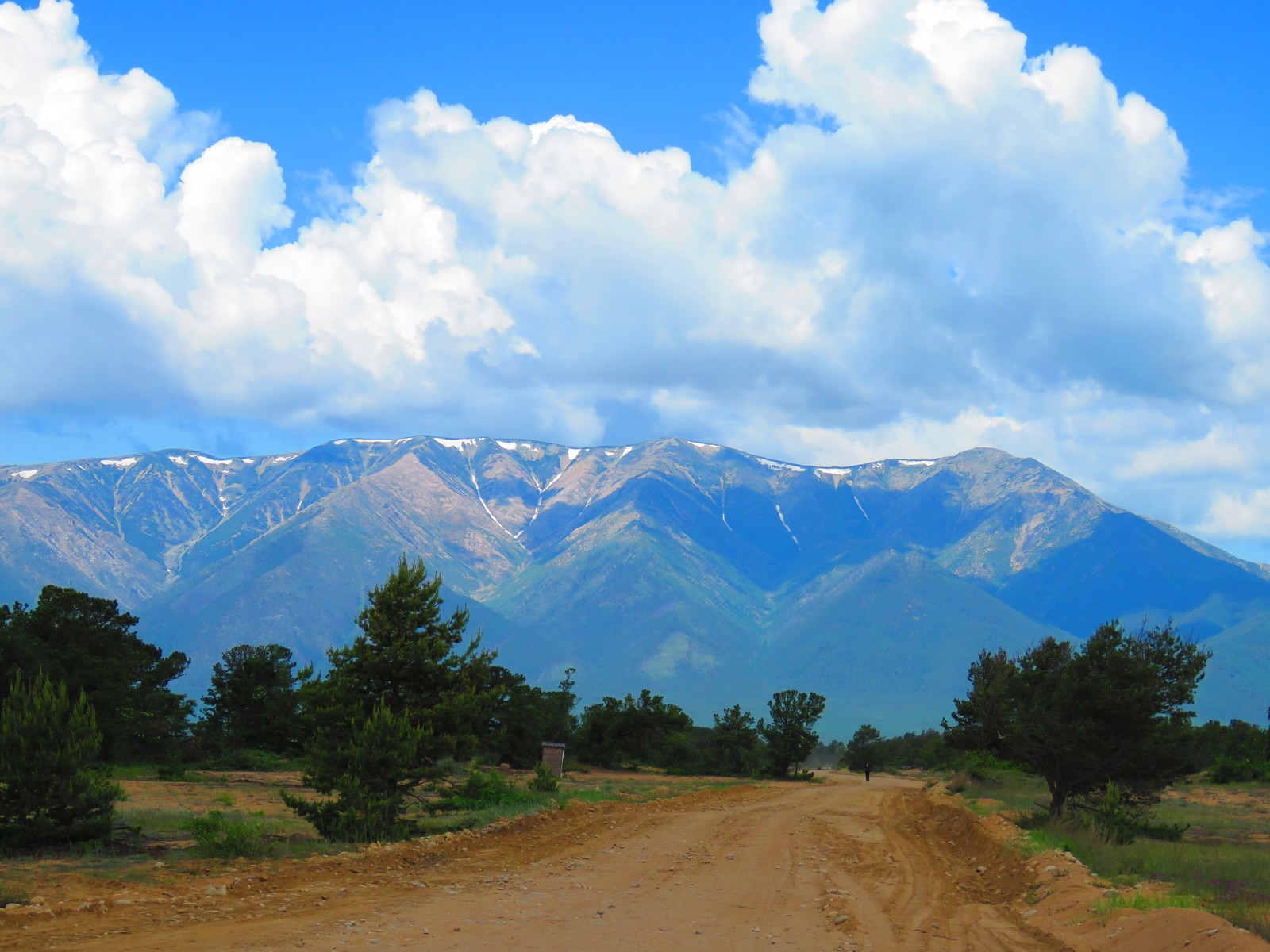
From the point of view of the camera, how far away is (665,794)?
39.1 metres

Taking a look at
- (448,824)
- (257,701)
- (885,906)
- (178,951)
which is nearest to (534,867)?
(448,824)

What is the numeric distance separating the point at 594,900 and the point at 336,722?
8.91m

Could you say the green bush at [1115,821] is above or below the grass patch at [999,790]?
above

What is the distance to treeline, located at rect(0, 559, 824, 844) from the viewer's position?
16688 mm

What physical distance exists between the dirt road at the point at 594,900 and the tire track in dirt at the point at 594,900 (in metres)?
0.04

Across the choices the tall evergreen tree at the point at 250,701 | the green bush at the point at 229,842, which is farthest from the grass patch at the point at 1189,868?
the tall evergreen tree at the point at 250,701

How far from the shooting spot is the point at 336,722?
20531 millimetres

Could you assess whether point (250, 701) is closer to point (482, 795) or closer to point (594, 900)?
point (482, 795)

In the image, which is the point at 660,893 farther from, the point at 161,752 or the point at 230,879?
the point at 161,752

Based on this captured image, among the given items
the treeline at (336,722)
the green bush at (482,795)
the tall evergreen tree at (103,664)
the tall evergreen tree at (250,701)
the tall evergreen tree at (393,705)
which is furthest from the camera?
the tall evergreen tree at (250,701)

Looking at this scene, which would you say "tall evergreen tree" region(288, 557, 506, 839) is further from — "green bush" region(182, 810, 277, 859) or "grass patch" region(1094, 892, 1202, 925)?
"grass patch" region(1094, 892, 1202, 925)

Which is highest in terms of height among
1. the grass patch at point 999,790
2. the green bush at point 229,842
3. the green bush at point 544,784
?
the green bush at point 229,842

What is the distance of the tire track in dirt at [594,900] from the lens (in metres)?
10.9

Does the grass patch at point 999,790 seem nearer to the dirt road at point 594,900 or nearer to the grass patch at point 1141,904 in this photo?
the dirt road at point 594,900
